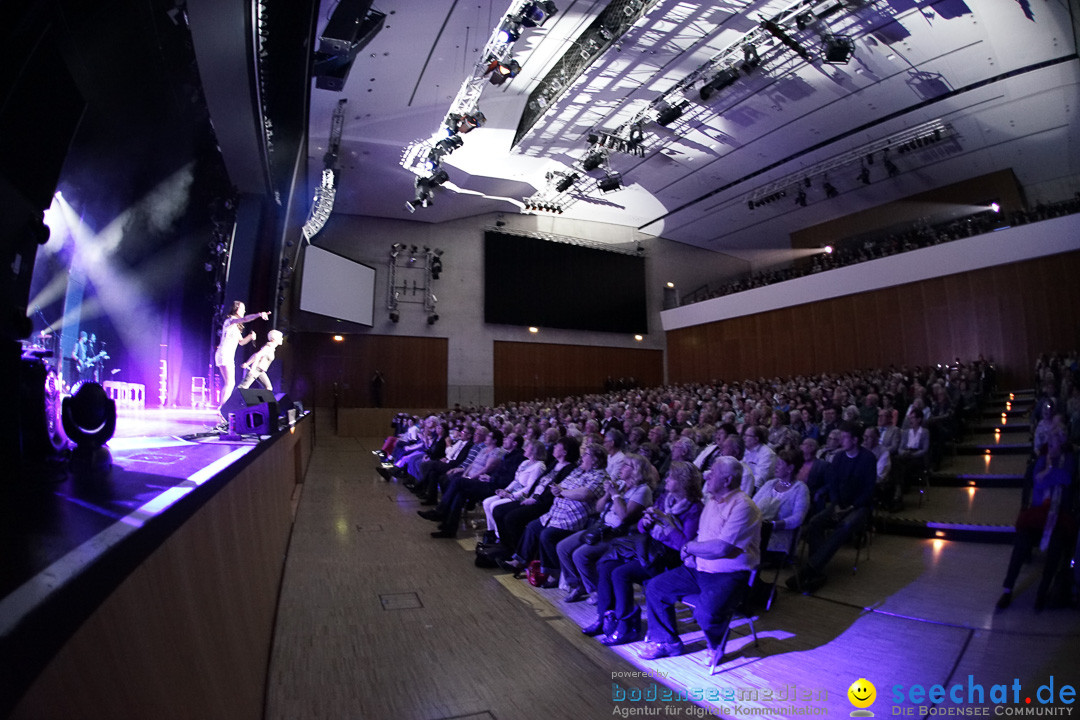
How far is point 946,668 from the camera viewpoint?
2.48 meters

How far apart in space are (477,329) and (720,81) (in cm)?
1030

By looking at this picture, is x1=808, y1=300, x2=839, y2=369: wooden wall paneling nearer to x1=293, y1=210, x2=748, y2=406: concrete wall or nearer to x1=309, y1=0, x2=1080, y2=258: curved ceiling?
x1=309, y1=0, x2=1080, y2=258: curved ceiling

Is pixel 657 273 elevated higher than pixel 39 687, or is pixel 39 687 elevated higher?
pixel 657 273

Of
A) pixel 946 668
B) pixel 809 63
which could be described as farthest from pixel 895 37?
pixel 946 668

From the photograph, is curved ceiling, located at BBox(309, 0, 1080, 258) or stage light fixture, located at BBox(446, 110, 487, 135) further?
stage light fixture, located at BBox(446, 110, 487, 135)

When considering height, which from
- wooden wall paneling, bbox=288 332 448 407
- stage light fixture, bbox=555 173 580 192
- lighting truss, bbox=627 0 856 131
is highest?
lighting truss, bbox=627 0 856 131

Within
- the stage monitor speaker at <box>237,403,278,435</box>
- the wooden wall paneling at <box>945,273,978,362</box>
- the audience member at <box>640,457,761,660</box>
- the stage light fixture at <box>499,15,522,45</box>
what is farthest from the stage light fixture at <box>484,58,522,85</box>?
the wooden wall paneling at <box>945,273,978,362</box>

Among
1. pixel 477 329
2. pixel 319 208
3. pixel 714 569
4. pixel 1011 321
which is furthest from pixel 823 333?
pixel 714 569

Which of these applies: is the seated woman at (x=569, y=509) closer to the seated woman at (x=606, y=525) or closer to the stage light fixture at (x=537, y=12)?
the seated woman at (x=606, y=525)

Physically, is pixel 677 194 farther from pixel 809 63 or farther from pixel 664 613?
pixel 664 613

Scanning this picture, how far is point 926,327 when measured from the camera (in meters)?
13.7

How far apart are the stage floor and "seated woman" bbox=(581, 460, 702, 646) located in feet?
6.53

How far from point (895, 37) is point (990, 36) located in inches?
58.3

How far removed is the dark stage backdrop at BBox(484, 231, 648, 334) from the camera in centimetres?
1809
